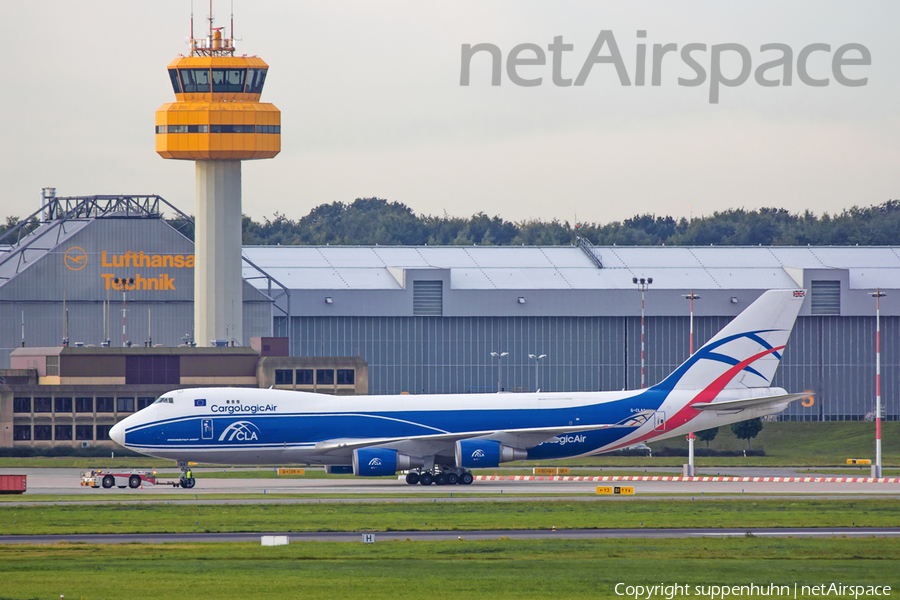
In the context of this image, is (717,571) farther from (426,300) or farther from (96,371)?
Answer: (426,300)

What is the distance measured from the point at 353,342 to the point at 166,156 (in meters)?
24.8

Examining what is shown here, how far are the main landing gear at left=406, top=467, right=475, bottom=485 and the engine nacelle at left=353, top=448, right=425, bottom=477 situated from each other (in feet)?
5.00

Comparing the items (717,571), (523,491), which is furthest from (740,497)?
(717,571)

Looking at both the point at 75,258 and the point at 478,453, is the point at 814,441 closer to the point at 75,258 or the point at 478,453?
the point at 478,453

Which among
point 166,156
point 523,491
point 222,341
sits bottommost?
point 523,491

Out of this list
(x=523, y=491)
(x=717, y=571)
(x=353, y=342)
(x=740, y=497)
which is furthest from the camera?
(x=353, y=342)

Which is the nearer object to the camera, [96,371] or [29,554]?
[29,554]

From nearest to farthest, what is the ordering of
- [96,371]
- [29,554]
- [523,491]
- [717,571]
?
[717,571], [29,554], [523,491], [96,371]

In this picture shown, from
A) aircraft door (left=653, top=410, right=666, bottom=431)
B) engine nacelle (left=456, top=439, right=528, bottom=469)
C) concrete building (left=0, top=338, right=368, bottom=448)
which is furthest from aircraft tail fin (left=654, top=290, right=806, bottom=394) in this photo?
concrete building (left=0, top=338, right=368, bottom=448)

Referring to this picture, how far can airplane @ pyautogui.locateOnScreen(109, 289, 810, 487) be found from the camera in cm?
5853

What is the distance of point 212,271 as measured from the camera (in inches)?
4018

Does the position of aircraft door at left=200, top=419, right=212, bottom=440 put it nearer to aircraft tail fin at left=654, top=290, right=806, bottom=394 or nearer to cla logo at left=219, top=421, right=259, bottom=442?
cla logo at left=219, top=421, right=259, bottom=442

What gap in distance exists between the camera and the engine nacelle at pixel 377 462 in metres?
57.8

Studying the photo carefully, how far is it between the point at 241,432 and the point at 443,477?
32.0 ft
